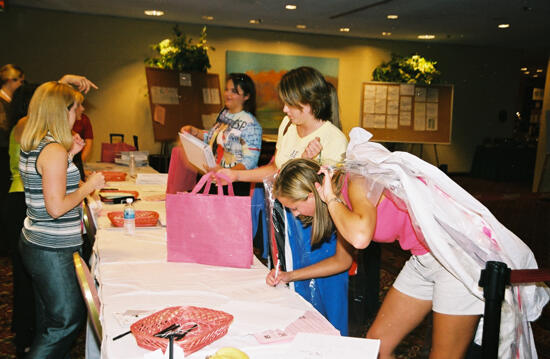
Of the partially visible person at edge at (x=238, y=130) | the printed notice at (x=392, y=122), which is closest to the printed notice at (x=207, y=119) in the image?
the printed notice at (x=392, y=122)

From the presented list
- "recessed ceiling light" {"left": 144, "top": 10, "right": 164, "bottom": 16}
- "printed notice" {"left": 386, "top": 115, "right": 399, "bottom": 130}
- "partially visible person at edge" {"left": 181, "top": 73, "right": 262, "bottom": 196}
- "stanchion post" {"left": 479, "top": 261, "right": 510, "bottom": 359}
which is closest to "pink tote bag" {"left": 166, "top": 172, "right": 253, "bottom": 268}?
"stanchion post" {"left": 479, "top": 261, "right": 510, "bottom": 359}

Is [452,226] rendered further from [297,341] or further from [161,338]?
[161,338]

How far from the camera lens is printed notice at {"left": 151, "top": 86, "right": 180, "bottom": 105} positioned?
7156mm

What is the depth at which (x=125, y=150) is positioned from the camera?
505 centimetres

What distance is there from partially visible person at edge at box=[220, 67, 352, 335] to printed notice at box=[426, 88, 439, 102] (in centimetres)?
350

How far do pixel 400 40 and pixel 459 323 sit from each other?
19.4 feet

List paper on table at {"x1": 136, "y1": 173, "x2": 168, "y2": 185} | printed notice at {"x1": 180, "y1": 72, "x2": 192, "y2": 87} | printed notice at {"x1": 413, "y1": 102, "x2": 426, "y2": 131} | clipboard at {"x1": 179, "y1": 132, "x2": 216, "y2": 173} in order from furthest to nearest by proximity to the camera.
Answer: printed notice at {"x1": 180, "y1": 72, "x2": 192, "y2": 87}
printed notice at {"x1": 413, "y1": 102, "x2": 426, "y2": 131}
paper on table at {"x1": 136, "y1": 173, "x2": 168, "y2": 185}
clipboard at {"x1": 179, "y1": 132, "x2": 216, "y2": 173}

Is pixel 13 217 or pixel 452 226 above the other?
pixel 452 226

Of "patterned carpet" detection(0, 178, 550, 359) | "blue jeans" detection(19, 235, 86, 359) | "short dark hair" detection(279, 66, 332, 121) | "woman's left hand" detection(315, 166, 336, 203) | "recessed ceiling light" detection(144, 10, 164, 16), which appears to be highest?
"recessed ceiling light" detection(144, 10, 164, 16)

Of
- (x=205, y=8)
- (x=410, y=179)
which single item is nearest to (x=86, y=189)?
(x=410, y=179)

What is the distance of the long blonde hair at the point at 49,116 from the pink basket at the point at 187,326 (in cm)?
89

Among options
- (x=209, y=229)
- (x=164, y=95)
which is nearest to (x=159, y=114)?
(x=164, y=95)

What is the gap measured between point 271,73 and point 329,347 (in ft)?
26.2

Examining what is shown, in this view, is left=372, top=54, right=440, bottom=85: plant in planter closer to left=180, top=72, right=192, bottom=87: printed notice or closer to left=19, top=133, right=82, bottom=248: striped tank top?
left=180, top=72, right=192, bottom=87: printed notice
